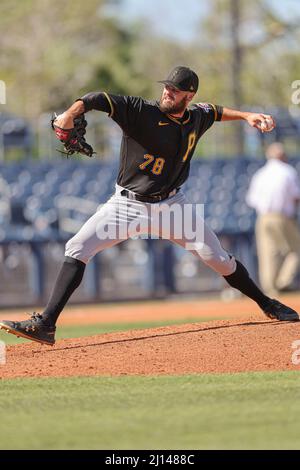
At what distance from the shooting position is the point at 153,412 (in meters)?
5.26

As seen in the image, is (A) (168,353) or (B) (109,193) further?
(B) (109,193)

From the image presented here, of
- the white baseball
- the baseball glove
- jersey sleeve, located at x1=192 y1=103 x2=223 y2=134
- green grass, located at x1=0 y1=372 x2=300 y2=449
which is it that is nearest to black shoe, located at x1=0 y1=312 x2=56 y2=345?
green grass, located at x1=0 y1=372 x2=300 y2=449

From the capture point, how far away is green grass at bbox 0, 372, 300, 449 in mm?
4598

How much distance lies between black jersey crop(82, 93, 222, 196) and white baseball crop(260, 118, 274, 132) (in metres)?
0.47

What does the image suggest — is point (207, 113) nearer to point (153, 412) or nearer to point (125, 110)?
point (125, 110)

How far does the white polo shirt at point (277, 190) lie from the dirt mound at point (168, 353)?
6748mm

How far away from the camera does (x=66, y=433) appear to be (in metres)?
4.79

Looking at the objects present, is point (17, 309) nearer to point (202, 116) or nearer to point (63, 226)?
point (63, 226)

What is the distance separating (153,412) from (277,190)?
30.6 ft

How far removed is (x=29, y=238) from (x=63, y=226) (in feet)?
3.31

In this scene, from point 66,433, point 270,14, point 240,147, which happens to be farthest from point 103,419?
point 270,14

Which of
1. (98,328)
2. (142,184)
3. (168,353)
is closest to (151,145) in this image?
(142,184)

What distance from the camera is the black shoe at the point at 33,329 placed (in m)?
6.94

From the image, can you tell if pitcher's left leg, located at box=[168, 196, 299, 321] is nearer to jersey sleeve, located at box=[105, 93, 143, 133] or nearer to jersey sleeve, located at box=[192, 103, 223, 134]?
jersey sleeve, located at box=[192, 103, 223, 134]
